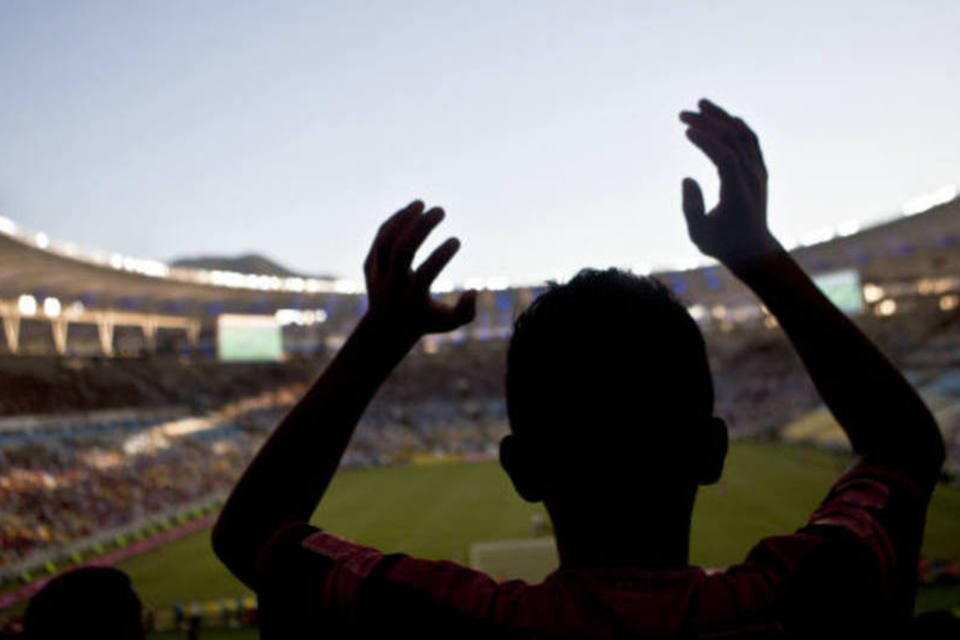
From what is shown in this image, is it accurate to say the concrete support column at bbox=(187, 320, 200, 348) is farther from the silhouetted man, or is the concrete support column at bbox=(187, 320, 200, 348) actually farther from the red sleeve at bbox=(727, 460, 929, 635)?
the red sleeve at bbox=(727, 460, 929, 635)

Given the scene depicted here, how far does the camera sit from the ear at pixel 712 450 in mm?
1291

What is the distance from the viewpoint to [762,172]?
4.72 feet

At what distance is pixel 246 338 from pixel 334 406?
157 feet

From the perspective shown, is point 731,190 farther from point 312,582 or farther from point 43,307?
point 43,307

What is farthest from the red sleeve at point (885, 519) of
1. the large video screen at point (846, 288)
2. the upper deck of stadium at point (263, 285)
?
the large video screen at point (846, 288)

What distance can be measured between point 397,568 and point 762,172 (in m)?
1.08

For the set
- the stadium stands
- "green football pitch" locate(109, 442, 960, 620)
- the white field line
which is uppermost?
the stadium stands

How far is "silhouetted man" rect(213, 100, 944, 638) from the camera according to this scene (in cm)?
111

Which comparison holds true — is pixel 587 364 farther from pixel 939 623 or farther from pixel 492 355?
pixel 492 355

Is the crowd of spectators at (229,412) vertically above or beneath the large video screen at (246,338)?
beneath

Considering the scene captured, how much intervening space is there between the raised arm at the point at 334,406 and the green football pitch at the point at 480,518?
15490mm

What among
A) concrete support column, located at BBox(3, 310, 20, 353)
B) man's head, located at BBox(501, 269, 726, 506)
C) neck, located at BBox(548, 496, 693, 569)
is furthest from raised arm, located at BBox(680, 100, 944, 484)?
concrete support column, located at BBox(3, 310, 20, 353)

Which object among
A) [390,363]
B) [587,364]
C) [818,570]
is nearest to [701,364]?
[587,364]

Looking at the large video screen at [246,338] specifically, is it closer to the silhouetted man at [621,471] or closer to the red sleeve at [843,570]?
the silhouetted man at [621,471]
